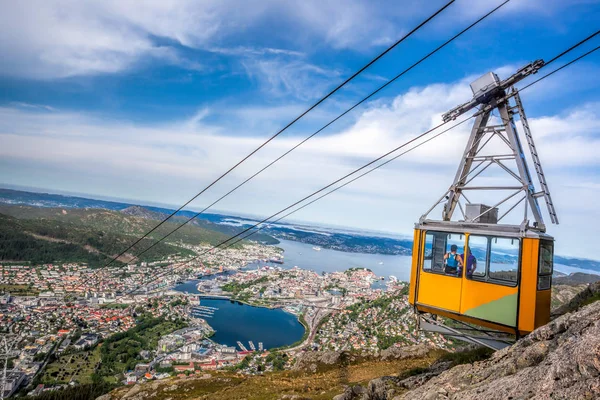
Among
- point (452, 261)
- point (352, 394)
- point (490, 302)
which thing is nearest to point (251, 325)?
point (352, 394)

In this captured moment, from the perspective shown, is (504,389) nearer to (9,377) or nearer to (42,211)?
(9,377)

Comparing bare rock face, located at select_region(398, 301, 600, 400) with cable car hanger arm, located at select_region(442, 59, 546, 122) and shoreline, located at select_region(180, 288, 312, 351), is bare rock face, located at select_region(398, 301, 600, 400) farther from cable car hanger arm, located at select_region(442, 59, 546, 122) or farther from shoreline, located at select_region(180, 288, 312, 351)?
shoreline, located at select_region(180, 288, 312, 351)

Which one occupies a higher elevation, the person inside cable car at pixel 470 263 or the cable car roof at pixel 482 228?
the cable car roof at pixel 482 228

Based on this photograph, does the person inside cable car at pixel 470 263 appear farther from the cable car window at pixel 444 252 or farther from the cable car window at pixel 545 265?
the cable car window at pixel 545 265

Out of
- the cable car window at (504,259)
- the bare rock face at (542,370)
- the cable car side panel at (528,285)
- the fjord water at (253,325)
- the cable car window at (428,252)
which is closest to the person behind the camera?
the bare rock face at (542,370)

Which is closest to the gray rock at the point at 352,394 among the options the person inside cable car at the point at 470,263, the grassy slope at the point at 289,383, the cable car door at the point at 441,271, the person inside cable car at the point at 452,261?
the grassy slope at the point at 289,383

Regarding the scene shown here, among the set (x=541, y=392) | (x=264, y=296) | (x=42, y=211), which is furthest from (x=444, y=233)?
(x=42, y=211)
